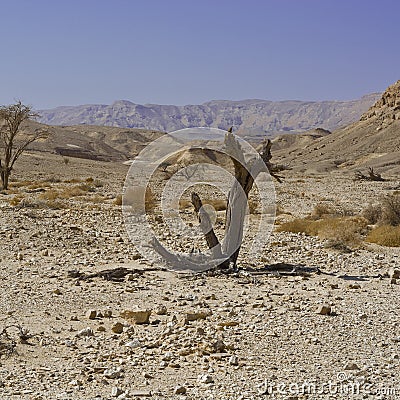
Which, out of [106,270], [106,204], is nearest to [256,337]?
[106,270]

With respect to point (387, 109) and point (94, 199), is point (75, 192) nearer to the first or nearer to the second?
point (94, 199)

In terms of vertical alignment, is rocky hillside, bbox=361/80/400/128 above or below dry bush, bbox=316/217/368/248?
above

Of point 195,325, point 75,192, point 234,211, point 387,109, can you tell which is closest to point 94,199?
point 75,192

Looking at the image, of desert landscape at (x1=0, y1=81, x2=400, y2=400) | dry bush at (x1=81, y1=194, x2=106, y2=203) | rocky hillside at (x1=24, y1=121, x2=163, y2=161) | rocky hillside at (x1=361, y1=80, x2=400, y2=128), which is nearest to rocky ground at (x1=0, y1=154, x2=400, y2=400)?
desert landscape at (x1=0, y1=81, x2=400, y2=400)

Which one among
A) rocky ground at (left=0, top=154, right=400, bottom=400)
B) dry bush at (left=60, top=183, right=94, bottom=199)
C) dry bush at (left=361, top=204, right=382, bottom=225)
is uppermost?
dry bush at (left=60, top=183, right=94, bottom=199)

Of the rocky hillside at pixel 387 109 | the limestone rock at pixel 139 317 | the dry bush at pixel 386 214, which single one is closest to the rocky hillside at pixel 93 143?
the dry bush at pixel 386 214

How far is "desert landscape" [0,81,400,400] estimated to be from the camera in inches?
218

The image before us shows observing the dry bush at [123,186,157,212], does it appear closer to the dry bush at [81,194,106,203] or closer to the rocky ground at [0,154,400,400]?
the dry bush at [81,194,106,203]

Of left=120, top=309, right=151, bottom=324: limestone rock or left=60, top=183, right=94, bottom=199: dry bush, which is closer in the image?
left=120, top=309, right=151, bottom=324: limestone rock

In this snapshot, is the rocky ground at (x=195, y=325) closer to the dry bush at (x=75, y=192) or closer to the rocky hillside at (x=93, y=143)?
the dry bush at (x=75, y=192)

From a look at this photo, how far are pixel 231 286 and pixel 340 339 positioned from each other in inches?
124

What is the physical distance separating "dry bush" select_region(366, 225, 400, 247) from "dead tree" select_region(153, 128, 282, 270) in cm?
400

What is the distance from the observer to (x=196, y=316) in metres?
7.53

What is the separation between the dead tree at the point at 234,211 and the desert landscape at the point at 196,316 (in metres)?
0.42
